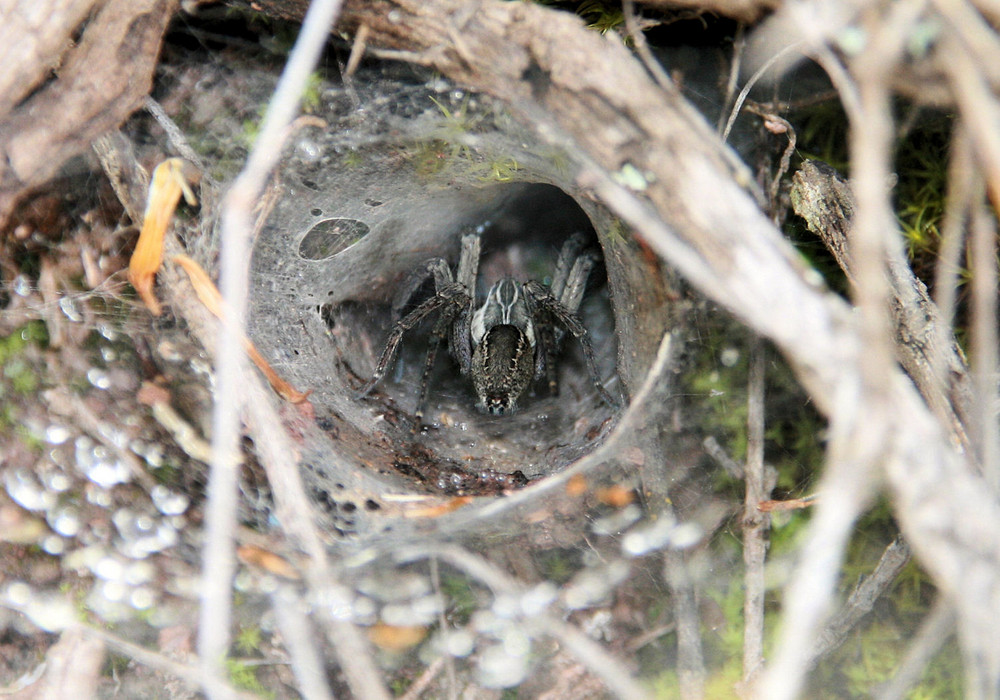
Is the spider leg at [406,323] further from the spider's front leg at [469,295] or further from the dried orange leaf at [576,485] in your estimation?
the dried orange leaf at [576,485]

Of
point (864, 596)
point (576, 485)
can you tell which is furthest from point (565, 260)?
point (864, 596)

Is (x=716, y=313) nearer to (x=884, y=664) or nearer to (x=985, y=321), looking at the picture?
(x=985, y=321)

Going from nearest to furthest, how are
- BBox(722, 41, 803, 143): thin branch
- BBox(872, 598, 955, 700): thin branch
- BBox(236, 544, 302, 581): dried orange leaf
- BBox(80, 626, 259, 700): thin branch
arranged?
BBox(872, 598, 955, 700): thin branch → BBox(722, 41, 803, 143): thin branch → BBox(80, 626, 259, 700): thin branch → BBox(236, 544, 302, 581): dried orange leaf

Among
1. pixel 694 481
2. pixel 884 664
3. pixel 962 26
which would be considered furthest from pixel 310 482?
pixel 962 26

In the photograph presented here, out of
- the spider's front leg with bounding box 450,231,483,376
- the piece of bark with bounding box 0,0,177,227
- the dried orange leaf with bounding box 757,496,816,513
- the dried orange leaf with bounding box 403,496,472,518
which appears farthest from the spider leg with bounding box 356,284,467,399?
the dried orange leaf with bounding box 757,496,816,513

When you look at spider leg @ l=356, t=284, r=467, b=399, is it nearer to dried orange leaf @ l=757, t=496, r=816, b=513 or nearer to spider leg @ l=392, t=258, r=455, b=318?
spider leg @ l=392, t=258, r=455, b=318

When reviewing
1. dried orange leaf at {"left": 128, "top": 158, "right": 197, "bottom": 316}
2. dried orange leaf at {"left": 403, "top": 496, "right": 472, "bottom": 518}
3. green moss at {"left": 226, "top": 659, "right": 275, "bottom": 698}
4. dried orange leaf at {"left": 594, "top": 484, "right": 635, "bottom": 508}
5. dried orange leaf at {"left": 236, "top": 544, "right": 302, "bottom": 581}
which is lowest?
green moss at {"left": 226, "top": 659, "right": 275, "bottom": 698}

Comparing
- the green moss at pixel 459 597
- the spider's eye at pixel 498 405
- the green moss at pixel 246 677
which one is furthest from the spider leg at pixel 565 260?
the green moss at pixel 246 677
